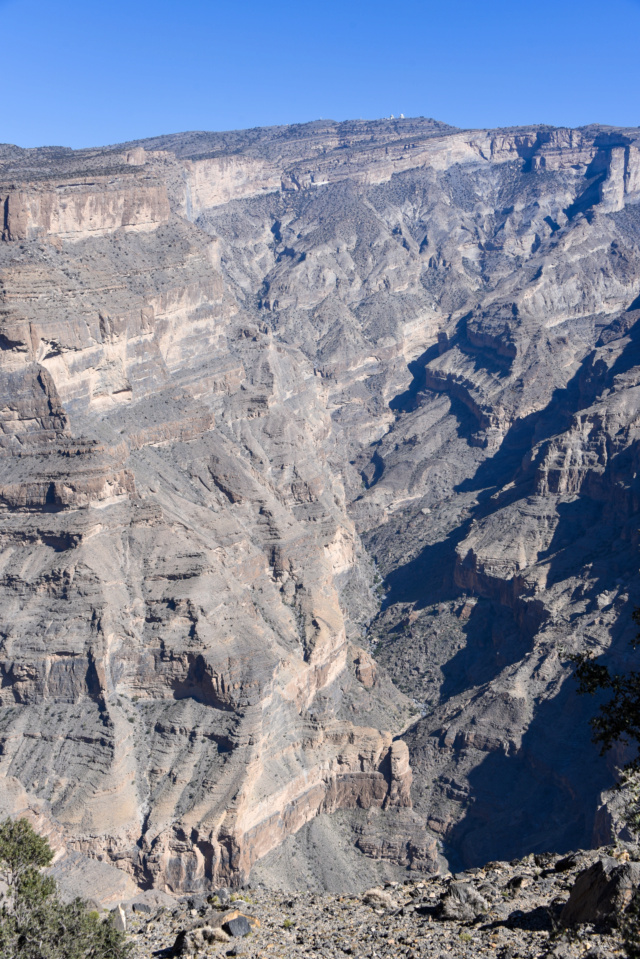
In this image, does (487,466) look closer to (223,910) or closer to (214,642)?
(214,642)

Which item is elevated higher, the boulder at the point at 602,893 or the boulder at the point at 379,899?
the boulder at the point at 602,893

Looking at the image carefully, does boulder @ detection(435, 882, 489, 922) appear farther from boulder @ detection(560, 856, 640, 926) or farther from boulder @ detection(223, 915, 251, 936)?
boulder @ detection(223, 915, 251, 936)

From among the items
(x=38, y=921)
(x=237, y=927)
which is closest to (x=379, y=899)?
(x=237, y=927)

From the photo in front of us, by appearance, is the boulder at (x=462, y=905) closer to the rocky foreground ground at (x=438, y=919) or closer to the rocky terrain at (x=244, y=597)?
the rocky foreground ground at (x=438, y=919)

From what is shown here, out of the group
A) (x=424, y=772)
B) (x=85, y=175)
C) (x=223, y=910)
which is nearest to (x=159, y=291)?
(x=85, y=175)

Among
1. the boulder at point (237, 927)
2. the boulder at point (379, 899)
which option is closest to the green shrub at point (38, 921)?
the boulder at point (237, 927)

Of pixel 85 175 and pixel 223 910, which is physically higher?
pixel 85 175

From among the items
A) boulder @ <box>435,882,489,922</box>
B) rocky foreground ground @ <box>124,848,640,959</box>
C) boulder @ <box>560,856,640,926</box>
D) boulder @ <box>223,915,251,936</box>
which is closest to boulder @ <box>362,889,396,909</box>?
rocky foreground ground @ <box>124,848,640,959</box>
